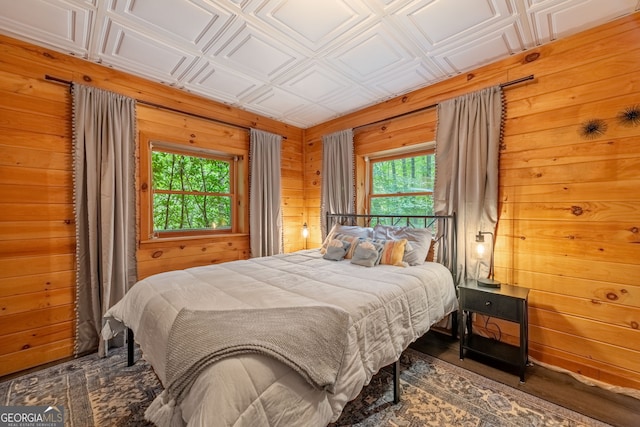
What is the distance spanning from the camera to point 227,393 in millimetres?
936

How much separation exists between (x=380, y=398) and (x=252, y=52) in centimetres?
273

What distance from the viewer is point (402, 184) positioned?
10.7 ft

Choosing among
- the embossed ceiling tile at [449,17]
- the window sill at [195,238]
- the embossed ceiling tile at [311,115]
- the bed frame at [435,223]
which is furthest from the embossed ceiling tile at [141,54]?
the bed frame at [435,223]

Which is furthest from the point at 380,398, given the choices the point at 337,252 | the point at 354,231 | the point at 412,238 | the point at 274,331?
the point at 354,231

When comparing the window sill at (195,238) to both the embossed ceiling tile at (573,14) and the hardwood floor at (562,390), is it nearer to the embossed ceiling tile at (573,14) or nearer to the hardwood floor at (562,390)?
the hardwood floor at (562,390)

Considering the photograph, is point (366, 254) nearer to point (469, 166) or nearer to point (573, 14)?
point (469, 166)

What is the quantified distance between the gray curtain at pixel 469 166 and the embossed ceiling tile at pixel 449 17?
2.03 ft

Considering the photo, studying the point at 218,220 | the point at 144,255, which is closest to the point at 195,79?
the point at 218,220

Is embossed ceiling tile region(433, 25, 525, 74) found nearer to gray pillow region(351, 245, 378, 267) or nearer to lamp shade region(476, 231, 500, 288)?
lamp shade region(476, 231, 500, 288)

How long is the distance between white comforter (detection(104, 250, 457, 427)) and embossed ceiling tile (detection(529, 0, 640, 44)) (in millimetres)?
1968

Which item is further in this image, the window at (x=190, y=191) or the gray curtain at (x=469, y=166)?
the window at (x=190, y=191)

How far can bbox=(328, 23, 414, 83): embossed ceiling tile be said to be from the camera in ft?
6.79

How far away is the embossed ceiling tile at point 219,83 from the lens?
2.55 m

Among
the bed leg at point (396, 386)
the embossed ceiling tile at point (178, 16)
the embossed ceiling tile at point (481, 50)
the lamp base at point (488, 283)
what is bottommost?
the bed leg at point (396, 386)
